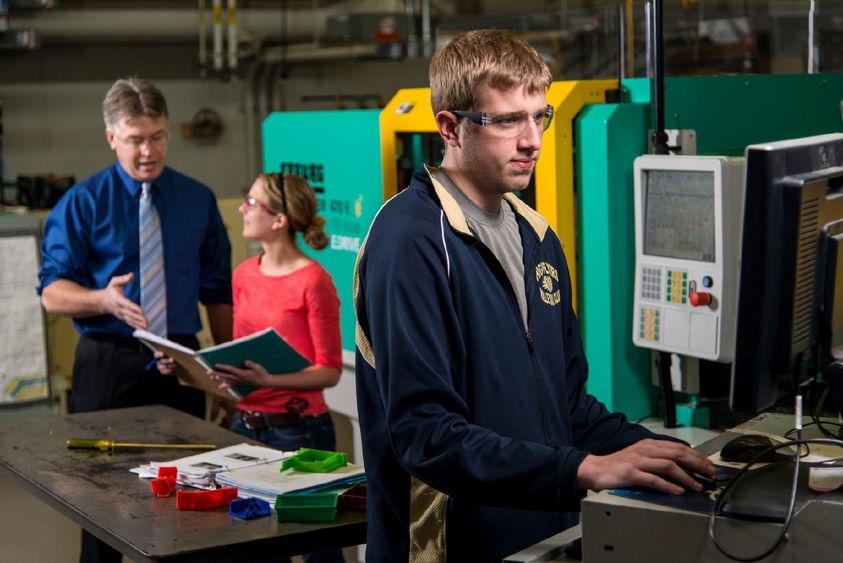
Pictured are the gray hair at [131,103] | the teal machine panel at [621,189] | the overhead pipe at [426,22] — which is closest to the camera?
the teal machine panel at [621,189]

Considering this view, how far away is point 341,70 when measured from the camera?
6.93 meters

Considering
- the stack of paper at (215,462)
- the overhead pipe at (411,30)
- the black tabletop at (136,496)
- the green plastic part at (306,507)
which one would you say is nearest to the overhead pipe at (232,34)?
the overhead pipe at (411,30)

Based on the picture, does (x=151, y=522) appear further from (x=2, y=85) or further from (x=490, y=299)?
(x=2, y=85)

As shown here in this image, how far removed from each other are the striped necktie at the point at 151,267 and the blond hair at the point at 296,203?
0.33 meters

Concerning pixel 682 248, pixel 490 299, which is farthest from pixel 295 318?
pixel 490 299

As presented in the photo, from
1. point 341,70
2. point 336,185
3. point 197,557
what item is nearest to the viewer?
point 197,557

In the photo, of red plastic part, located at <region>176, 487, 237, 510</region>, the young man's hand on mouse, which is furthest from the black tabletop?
the young man's hand on mouse

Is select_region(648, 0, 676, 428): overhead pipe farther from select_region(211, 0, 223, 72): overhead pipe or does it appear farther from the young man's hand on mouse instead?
select_region(211, 0, 223, 72): overhead pipe

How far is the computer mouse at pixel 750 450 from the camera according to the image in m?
1.52

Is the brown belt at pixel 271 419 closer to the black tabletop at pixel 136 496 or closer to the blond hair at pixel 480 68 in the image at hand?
the black tabletop at pixel 136 496

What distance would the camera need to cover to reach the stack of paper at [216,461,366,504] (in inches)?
84.7

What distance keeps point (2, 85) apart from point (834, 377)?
572 cm

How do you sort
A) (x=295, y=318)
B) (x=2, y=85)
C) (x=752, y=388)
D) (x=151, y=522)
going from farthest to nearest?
(x=2, y=85) < (x=295, y=318) < (x=151, y=522) < (x=752, y=388)

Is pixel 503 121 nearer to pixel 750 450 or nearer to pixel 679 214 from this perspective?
pixel 750 450
